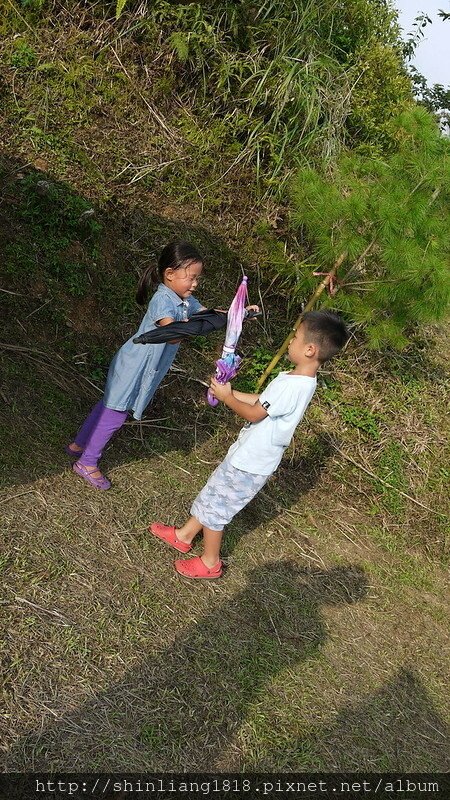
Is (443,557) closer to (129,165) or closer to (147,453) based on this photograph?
(147,453)

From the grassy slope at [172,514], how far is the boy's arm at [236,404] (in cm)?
93

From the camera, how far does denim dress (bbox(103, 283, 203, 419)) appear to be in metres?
3.04

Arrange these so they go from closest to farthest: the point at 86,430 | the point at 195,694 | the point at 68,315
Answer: the point at 195,694, the point at 86,430, the point at 68,315

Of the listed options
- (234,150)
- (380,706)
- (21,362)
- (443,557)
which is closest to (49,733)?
(380,706)

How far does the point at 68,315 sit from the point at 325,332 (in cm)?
193

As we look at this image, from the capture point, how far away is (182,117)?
16.7 feet

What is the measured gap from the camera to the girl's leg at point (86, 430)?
329 cm

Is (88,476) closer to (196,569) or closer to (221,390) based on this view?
(196,569)

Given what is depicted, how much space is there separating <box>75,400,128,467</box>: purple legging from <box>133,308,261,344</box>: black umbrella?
46 centimetres

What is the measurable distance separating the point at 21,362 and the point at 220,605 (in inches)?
70.1

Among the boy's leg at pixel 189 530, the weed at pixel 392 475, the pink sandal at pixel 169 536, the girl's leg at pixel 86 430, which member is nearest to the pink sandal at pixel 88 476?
the girl's leg at pixel 86 430

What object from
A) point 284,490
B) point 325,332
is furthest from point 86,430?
point 284,490

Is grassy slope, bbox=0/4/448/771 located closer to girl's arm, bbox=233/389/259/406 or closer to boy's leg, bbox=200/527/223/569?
boy's leg, bbox=200/527/223/569

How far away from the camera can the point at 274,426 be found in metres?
2.86
